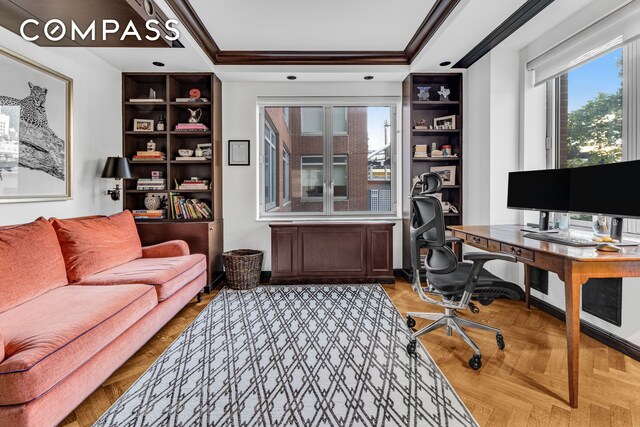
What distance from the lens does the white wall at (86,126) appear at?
247cm

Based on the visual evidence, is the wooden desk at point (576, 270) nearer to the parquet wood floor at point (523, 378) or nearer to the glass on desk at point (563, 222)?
the parquet wood floor at point (523, 378)

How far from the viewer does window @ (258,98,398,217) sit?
14.0 feet

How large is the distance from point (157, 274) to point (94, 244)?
0.59 meters

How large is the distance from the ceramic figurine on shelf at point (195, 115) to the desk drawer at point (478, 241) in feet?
10.5

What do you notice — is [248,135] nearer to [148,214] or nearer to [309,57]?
[309,57]

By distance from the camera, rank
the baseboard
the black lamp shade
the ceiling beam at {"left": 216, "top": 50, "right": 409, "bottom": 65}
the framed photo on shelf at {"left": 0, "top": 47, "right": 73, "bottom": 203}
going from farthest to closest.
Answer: the ceiling beam at {"left": 216, "top": 50, "right": 409, "bottom": 65}
the black lamp shade
the framed photo on shelf at {"left": 0, "top": 47, "right": 73, "bottom": 203}
the baseboard

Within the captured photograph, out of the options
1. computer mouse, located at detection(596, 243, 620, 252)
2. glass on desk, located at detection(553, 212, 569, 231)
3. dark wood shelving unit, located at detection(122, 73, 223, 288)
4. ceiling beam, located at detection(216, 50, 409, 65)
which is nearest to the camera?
computer mouse, located at detection(596, 243, 620, 252)

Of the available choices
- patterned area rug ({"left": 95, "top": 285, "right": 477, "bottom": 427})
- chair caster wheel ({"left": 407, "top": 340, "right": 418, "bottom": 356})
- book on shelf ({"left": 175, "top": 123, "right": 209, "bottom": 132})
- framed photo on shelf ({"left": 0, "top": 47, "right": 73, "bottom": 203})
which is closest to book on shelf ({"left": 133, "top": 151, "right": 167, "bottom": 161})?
book on shelf ({"left": 175, "top": 123, "right": 209, "bottom": 132})

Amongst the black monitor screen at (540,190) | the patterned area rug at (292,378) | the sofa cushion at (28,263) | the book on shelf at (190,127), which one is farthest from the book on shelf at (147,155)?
the black monitor screen at (540,190)

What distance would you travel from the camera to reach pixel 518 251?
204 centimetres

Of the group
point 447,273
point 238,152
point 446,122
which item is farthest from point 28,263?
point 446,122

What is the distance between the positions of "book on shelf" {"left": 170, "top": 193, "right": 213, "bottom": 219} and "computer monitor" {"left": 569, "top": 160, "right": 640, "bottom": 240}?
11.5 ft

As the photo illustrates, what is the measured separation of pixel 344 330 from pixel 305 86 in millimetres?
3045

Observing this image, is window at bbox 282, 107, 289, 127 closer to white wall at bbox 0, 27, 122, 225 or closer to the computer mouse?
white wall at bbox 0, 27, 122, 225
